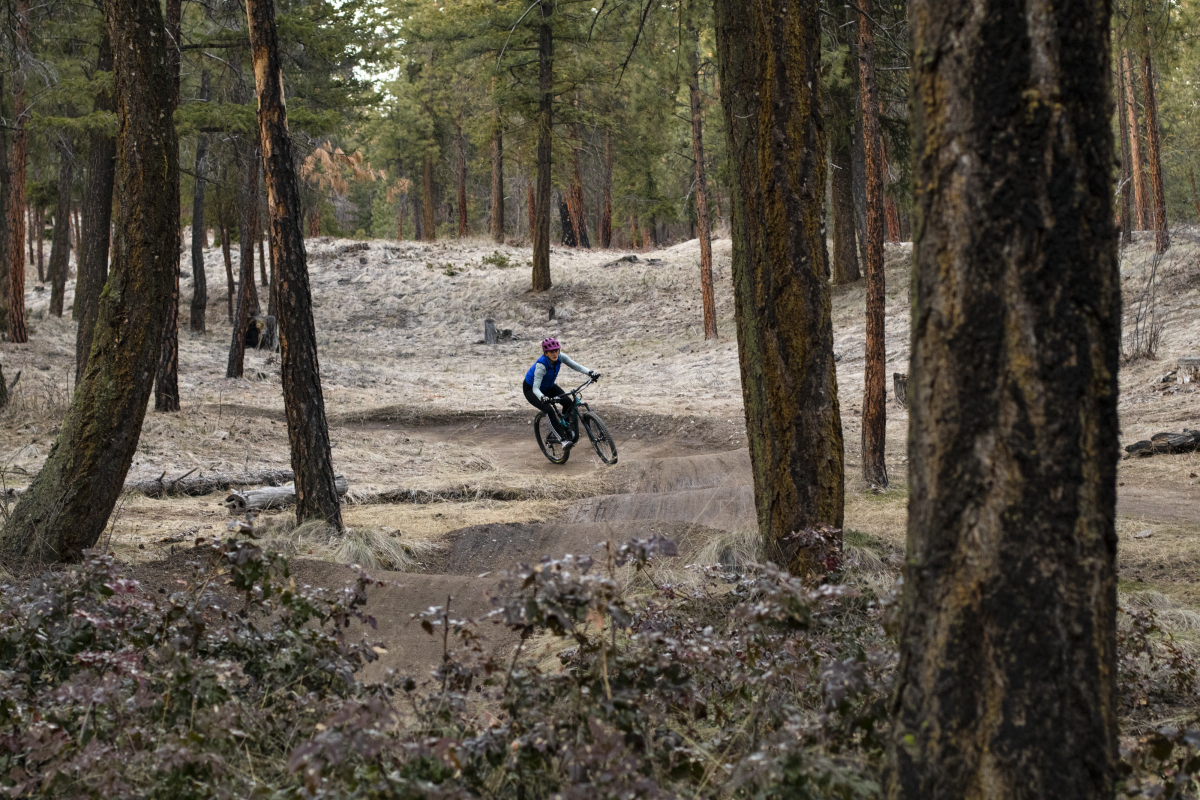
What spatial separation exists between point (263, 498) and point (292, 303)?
2.20 meters

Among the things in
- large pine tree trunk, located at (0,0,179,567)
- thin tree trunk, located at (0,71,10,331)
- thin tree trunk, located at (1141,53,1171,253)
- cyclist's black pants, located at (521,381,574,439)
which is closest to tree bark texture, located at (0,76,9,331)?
thin tree trunk, located at (0,71,10,331)

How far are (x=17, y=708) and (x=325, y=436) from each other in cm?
512

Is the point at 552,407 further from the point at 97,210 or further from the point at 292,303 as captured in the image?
the point at 97,210

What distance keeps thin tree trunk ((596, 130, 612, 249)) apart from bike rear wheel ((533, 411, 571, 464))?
23.2 m

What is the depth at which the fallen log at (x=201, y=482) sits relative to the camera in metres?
9.10

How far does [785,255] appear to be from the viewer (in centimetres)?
507

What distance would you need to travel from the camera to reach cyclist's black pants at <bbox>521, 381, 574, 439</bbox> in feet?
40.2

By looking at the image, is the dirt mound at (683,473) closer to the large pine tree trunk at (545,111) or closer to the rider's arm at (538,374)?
the rider's arm at (538,374)

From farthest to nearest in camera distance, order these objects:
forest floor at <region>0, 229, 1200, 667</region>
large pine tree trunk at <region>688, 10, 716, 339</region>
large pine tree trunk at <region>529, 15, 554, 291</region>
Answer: large pine tree trunk at <region>529, 15, 554, 291</region>, large pine tree trunk at <region>688, 10, 716, 339</region>, forest floor at <region>0, 229, 1200, 667</region>

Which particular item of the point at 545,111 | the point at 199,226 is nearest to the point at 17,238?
the point at 199,226

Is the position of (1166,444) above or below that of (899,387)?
below

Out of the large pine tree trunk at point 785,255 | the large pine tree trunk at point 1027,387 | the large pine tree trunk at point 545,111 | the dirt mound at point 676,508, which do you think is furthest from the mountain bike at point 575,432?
the large pine tree trunk at point 545,111

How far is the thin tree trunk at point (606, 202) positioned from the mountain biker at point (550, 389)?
23.5m

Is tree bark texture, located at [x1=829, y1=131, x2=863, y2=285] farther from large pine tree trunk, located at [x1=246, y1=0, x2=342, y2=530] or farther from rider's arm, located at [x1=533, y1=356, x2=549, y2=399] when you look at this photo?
large pine tree trunk, located at [x1=246, y1=0, x2=342, y2=530]
